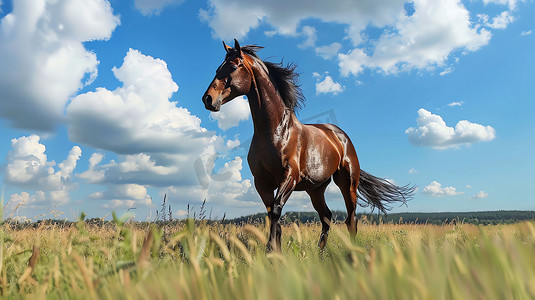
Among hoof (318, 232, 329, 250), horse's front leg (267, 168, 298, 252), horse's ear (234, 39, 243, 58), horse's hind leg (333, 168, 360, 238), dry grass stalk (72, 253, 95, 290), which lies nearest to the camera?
dry grass stalk (72, 253, 95, 290)

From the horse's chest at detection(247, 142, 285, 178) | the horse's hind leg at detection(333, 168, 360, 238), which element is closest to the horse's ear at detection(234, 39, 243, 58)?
the horse's chest at detection(247, 142, 285, 178)

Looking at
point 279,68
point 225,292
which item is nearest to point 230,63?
point 279,68

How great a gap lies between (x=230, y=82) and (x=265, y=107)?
58 cm

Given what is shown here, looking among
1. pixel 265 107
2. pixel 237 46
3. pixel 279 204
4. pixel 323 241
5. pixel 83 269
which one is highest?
pixel 237 46

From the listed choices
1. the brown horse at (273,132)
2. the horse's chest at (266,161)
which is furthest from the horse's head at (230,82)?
the horse's chest at (266,161)

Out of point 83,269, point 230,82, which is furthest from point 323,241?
point 83,269

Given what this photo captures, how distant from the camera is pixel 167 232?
6.20m

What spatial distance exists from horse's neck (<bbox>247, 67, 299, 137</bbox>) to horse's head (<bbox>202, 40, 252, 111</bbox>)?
0.14 m

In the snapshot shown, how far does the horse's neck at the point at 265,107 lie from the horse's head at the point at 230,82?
0.14m

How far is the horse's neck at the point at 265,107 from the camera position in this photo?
5.42 metres

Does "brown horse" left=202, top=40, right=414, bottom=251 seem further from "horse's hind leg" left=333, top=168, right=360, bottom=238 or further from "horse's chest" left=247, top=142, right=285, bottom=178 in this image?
"horse's hind leg" left=333, top=168, right=360, bottom=238

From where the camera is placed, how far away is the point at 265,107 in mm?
5469

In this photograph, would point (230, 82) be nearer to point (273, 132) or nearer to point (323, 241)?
point (273, 132)

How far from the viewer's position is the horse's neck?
5.42 m
